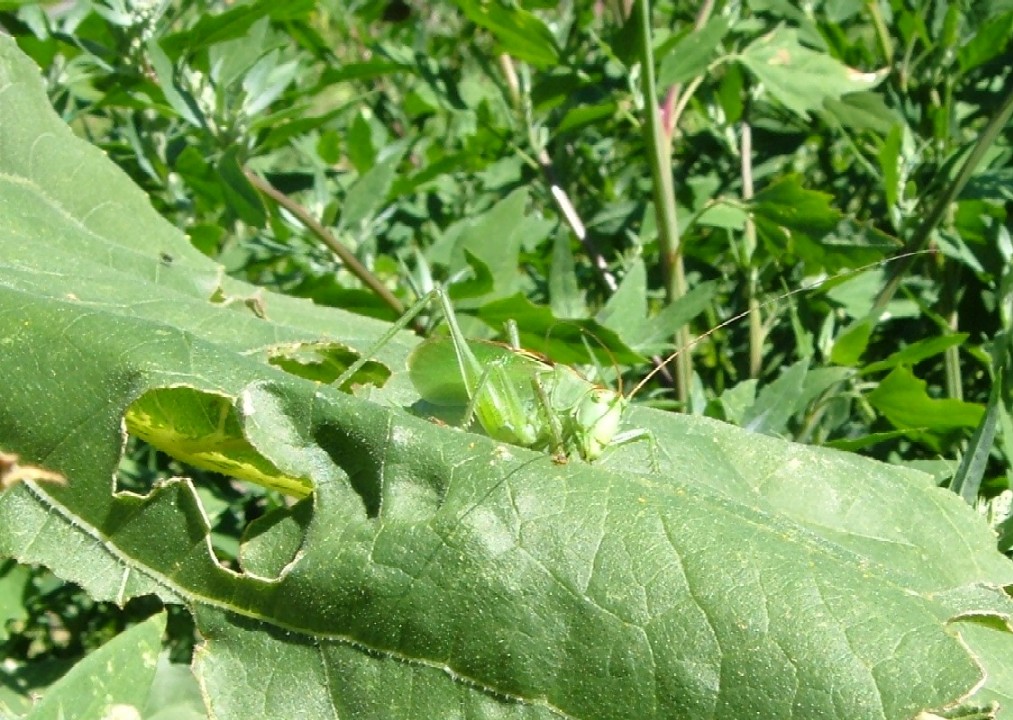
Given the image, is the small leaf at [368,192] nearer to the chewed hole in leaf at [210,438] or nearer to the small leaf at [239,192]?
the small leaf at [239,192]

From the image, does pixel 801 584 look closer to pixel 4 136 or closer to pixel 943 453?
pixel 943 453

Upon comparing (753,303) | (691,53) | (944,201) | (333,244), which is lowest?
(753,303)

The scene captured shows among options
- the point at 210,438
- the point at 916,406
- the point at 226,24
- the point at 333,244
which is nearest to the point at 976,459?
the point at 916,406

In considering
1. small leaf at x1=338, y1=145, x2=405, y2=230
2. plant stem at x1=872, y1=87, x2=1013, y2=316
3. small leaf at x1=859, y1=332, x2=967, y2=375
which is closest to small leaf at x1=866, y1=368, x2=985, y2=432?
small leaf at x1=859, y1=332, x2=967, y2=375

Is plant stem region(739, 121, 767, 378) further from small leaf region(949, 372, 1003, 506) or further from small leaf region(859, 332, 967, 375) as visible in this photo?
small leaf region(949, 372, 1003, 506)

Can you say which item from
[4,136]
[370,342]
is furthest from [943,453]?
[4,136]

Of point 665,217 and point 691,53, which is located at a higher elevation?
point 691,53

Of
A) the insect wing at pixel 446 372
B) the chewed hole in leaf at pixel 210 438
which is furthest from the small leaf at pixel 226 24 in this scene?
the chewed hole in leaf at pixel 210 438

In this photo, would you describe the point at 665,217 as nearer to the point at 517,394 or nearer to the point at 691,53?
the point at 691,53
